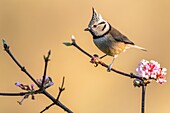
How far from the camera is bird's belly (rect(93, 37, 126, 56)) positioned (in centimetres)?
253

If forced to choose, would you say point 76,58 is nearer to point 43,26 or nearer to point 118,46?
point 43,26

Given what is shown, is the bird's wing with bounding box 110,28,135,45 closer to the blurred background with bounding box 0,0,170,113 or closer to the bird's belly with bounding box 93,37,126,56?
the bird's belly with bounding box 93,37,126,56

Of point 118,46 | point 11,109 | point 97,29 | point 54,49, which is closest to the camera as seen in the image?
point 97,29

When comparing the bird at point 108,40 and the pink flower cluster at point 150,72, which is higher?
the bird at point 108,40

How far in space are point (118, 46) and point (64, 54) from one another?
11.5ft

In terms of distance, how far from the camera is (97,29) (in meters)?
2.38

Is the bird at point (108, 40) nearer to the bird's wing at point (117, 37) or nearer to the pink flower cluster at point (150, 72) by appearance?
the bird's wing at point (117, 37)

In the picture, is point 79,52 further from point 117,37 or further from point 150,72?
point 150,72

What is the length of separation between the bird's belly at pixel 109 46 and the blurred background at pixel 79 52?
3.02 meters

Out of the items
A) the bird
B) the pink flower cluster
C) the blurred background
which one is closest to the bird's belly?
the bird

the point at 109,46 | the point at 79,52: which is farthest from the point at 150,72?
the point at 79,52

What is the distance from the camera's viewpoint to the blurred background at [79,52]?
580cm

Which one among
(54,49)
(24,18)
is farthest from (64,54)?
(24,18)

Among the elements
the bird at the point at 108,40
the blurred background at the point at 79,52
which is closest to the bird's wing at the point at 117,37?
the bird at the point at 108,40
